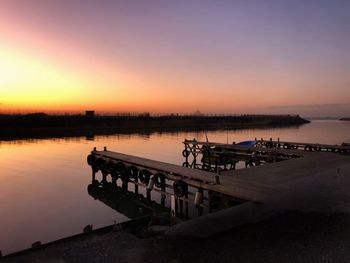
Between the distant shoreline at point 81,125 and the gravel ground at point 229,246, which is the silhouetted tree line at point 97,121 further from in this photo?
the gravel ground at point 229,246

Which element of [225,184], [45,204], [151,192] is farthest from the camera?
[151,192]

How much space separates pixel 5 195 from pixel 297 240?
1767 centimetres

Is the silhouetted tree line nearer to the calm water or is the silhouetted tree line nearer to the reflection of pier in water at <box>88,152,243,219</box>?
the calm water

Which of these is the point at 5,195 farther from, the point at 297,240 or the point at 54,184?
the point at 297,240

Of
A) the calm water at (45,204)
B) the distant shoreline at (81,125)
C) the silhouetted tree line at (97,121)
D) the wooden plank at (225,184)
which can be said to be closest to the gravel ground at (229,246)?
the wooden plank at (225,184)

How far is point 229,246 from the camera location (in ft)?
21.8

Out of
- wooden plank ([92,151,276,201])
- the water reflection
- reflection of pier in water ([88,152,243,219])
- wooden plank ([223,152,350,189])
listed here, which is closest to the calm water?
the water reflection

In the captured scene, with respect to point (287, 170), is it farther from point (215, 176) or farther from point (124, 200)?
point (124, 200)

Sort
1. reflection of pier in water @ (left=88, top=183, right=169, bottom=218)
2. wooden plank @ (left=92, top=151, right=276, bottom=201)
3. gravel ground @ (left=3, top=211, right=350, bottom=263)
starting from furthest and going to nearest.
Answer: reflection of pier in water @ (left=88, top=183, right=169, bottom=218)
wooden plank @ (left=92, top=151, right=276, bottom=201)
gravel ground @ (left=3, top=211, right=350, bottom=263)

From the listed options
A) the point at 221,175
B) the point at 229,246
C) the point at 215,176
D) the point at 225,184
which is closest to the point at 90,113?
the point at 221,175

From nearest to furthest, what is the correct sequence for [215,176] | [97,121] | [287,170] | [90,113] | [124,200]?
[215,176]
[287,170]
[124,200]
[97,121]
[90,113]

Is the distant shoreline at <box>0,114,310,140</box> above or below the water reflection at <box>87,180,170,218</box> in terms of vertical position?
above

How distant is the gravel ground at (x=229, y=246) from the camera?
616 centimetres

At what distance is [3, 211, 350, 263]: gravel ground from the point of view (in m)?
6.16
